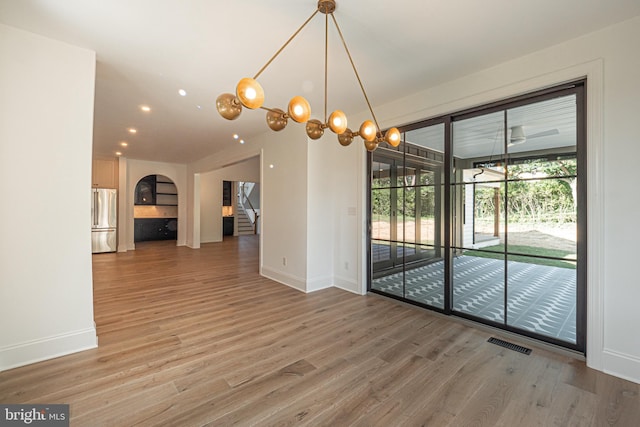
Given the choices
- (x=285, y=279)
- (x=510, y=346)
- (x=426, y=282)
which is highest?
(x=426, y=282)

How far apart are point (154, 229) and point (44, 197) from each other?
8.99 m

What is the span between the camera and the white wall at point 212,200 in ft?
33.0

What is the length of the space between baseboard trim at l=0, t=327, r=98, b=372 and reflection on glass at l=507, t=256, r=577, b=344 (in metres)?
4.12

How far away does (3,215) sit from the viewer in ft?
6.92

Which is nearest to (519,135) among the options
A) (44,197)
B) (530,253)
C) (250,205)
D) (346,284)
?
(530,253)

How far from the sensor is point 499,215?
9.48 feet

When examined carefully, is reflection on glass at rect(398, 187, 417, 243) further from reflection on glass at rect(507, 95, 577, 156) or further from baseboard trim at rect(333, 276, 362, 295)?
reflection on glass at rect(507, 95, 577, 156)

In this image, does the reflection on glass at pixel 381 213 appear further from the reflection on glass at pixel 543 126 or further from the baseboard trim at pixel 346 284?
the reflection on glass at pixel 543 126

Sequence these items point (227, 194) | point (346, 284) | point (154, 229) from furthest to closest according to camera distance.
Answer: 1. point (227, 194)
2. point (154, 229)
3. point (346, 284)

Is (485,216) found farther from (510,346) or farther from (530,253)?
(510,346)

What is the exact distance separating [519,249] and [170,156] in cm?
826

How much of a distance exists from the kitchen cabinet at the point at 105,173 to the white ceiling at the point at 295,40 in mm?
5719

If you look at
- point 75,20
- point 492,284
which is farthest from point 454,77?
point 75,20

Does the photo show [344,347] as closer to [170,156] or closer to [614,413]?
[614,413]
